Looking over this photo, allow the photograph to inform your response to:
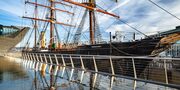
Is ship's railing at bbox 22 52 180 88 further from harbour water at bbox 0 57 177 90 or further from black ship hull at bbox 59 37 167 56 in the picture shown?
black ship hull at bbox 59 37 167 56

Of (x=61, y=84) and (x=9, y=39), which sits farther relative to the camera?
(x=9, y=39)

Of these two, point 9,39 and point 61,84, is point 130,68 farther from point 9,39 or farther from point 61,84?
point 9,39

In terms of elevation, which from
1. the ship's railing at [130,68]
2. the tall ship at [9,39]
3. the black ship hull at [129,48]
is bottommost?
the ship's railing at [130,68]

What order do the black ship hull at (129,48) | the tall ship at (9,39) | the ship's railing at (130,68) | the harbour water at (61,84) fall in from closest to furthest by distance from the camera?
the harbour water at (61,84)
the ship's railing at (130,68)
the black ship hull at (129,48)
the tall ship at (9,39)

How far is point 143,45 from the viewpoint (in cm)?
1549

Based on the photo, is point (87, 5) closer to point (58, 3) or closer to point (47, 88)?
point (58, 3)

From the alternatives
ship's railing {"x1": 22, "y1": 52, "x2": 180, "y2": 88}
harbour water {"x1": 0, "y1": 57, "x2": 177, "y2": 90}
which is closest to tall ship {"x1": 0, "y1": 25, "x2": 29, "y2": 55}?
ship's railing {"x1": 22, "y1": 52, "x2": 180, "y2": 88}

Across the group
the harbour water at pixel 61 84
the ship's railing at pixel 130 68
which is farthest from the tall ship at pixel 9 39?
the harbour water at pixel 61 84

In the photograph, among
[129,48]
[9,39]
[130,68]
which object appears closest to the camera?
[130,68]

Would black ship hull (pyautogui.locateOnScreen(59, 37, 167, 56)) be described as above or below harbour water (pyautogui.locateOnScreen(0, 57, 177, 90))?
above

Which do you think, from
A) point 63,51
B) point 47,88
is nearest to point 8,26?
point 63,51

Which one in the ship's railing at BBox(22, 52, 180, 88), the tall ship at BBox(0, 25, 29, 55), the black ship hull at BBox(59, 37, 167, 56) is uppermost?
the tall ship at BBox(0, 25, 29, 55)

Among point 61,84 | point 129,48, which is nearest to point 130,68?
point 129,48

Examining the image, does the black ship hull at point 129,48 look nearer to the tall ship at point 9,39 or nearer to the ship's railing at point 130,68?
the ship's railing at point 130,68
